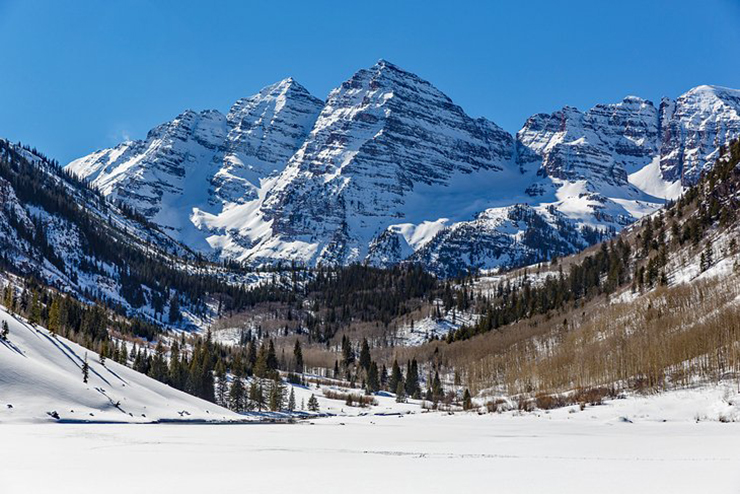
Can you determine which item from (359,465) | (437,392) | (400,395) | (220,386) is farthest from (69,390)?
(437,392)

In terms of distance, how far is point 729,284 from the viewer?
123 m

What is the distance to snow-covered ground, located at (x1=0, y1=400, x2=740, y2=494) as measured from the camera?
21.1 m

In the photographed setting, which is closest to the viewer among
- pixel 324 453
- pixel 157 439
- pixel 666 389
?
pixel 324 453

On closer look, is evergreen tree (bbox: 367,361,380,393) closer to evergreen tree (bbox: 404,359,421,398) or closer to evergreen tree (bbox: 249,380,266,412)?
evergreen tree (bbox: 404,359,421,398)

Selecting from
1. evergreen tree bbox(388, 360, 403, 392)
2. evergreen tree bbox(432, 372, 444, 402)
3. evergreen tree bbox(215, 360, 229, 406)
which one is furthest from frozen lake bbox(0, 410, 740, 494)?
evergreen tree bbox(388, 360, 403, 392)

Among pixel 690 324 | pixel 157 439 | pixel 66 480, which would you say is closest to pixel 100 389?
pixel 157 439

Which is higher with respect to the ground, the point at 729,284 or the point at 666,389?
the point at 729,284

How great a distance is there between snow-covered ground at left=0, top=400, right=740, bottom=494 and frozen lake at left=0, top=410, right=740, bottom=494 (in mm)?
42

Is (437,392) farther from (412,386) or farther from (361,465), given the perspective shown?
(361,465)

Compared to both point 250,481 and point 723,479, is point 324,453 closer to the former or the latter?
point 250,481

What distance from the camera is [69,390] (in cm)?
6419

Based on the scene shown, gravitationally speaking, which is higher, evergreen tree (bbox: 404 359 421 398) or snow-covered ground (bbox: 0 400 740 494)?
evergreen tree (bbox: 404 359 421 398)

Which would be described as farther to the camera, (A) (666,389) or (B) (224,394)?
(B) (224,394)

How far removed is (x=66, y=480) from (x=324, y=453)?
46.8 ft
